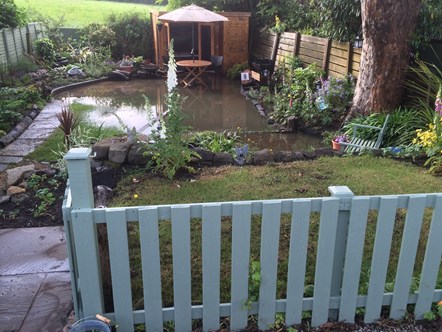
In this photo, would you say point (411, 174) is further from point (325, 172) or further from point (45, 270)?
point (45, 270)

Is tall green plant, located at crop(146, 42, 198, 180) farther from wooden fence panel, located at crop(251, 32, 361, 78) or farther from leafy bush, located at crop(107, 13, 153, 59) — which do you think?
leafy bush, located at crop(107, 13, 153, 59)

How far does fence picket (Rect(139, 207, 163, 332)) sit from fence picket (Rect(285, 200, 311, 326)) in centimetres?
67

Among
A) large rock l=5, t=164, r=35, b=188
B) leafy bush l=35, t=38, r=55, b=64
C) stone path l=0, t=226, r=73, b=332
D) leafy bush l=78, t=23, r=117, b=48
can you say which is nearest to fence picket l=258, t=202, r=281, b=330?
stone path l=0, t=226, r=73, b=332

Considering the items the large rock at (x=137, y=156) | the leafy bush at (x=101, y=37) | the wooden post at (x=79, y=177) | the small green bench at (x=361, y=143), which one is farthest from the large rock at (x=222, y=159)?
the leafy bush at (x=101, y=37)

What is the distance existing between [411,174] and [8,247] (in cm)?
405

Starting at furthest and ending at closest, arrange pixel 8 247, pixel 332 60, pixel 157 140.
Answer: pixel 332 60, pixel 157 140, pixel 8 247

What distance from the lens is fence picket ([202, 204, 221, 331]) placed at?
2045 mm

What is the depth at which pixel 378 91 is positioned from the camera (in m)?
6.50

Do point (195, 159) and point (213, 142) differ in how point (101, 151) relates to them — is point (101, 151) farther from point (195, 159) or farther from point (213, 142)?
point (213, 142)

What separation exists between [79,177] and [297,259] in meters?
1.15

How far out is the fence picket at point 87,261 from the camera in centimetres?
198

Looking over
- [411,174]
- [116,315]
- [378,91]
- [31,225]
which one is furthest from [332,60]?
[116,315]

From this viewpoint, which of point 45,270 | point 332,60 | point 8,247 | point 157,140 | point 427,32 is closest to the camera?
point 45,270

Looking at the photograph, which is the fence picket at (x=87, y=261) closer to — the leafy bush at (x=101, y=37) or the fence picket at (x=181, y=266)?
the fence picket at (x=181, y=266)
